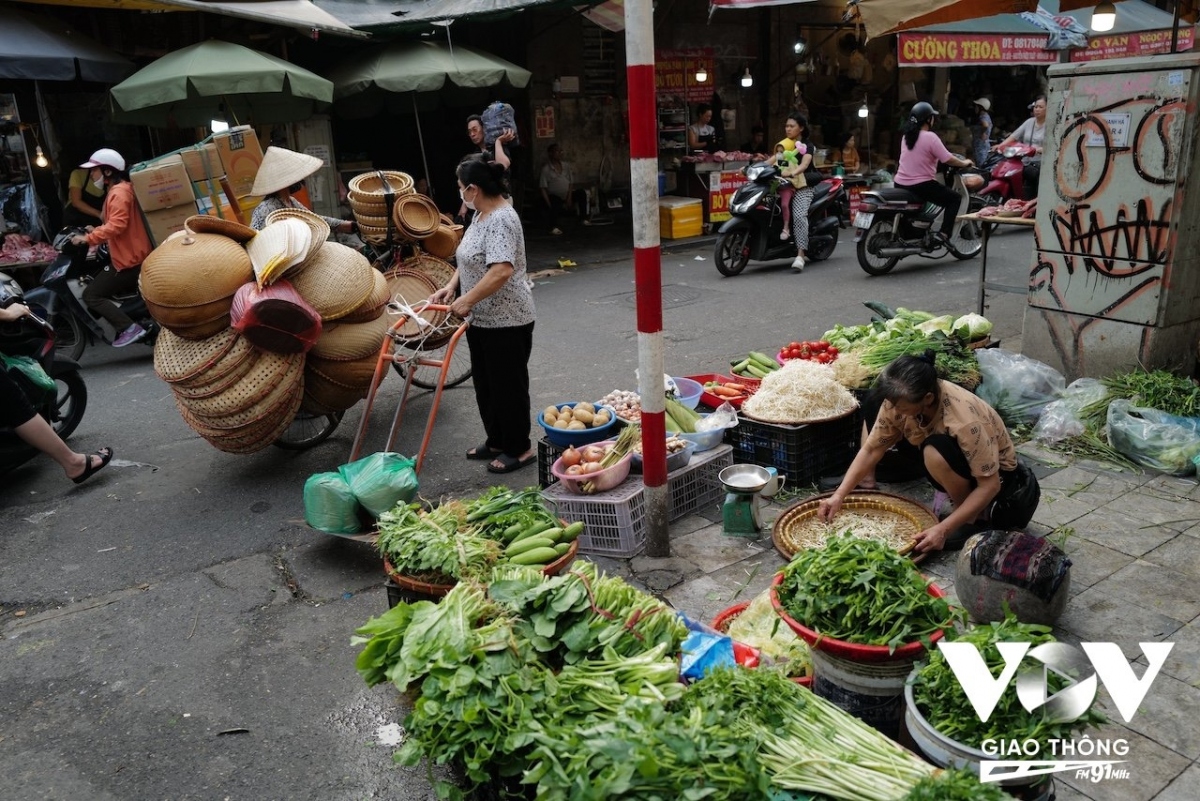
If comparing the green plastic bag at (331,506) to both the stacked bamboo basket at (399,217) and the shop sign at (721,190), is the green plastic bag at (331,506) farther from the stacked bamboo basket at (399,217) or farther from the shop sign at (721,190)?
the shop sign at (721,190)

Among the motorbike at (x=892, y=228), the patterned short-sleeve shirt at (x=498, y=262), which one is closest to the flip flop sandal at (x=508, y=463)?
the patterned short-sleeve shirt at (x=498, y=262)

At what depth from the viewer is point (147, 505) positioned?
5.40 m

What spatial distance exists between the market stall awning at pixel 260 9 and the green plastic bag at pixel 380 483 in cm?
814

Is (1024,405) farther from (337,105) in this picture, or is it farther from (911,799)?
(337,105)

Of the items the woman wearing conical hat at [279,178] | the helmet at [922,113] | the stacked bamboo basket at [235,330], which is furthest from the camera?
the helmet at [922,113]

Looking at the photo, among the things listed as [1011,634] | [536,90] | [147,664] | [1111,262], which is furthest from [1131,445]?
[536,90]

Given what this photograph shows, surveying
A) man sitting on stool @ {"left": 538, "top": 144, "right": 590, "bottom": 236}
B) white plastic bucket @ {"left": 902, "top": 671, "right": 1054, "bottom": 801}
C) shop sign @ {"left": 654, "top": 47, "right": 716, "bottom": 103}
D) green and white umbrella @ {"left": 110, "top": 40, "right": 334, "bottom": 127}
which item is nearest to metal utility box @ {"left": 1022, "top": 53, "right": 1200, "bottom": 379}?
white plastic bucket @ {"left": 902, "top": 671, "right": 1054, "bottom": 801}

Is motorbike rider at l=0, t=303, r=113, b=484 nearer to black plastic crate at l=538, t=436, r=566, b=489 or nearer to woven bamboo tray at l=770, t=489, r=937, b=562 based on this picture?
black plastic crate at l=538, t=436, r=566, b=489

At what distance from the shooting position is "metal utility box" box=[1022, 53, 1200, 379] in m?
5.46

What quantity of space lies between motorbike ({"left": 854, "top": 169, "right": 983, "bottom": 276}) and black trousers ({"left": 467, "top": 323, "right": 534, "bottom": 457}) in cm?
664

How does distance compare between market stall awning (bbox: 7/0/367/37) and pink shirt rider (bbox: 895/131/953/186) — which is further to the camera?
pink shirt rider (bbox: 895/131/953/186)

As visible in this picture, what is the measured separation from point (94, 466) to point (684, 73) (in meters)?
14.0

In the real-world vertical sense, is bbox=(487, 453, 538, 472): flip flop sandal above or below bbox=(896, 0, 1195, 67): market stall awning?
below

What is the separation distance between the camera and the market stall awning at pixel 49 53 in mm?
9195
